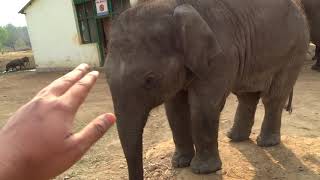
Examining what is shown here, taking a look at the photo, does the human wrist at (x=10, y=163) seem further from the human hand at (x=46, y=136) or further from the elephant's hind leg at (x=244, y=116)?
the elephant's hind leg at (x=244, y=116)

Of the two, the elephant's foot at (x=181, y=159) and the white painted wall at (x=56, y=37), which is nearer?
the elephant's foot at (x=181, y=159)

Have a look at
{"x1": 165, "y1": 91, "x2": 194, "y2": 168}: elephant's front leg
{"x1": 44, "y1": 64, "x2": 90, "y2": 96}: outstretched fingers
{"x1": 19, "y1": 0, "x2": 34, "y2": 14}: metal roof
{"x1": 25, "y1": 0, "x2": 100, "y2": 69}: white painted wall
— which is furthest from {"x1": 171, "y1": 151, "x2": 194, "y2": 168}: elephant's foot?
{"x1": 19, "y1": 0, "x2": 34, "y2": 14}: metal roof

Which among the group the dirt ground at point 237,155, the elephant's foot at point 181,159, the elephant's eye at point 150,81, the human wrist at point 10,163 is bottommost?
the dirt ground at point 237,155

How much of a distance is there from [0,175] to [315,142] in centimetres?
455

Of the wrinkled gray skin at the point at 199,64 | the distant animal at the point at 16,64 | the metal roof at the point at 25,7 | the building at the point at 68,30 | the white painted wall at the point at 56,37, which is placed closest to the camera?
the wrinkled gray skin at the point at 199,64

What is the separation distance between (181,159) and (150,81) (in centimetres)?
124

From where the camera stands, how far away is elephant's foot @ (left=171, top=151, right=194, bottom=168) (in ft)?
15.6

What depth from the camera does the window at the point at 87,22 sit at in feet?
51.9

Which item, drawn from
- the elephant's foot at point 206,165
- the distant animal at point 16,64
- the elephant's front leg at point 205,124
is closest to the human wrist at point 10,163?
the elephant's front leg at point 205,124

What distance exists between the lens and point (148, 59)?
3803mm

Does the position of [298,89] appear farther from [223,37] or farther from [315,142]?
[223,37]

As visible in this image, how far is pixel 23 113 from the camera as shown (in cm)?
161

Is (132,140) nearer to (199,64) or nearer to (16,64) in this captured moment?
(199,64)

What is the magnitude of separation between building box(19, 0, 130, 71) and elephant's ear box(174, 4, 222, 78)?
11298 millimetres
